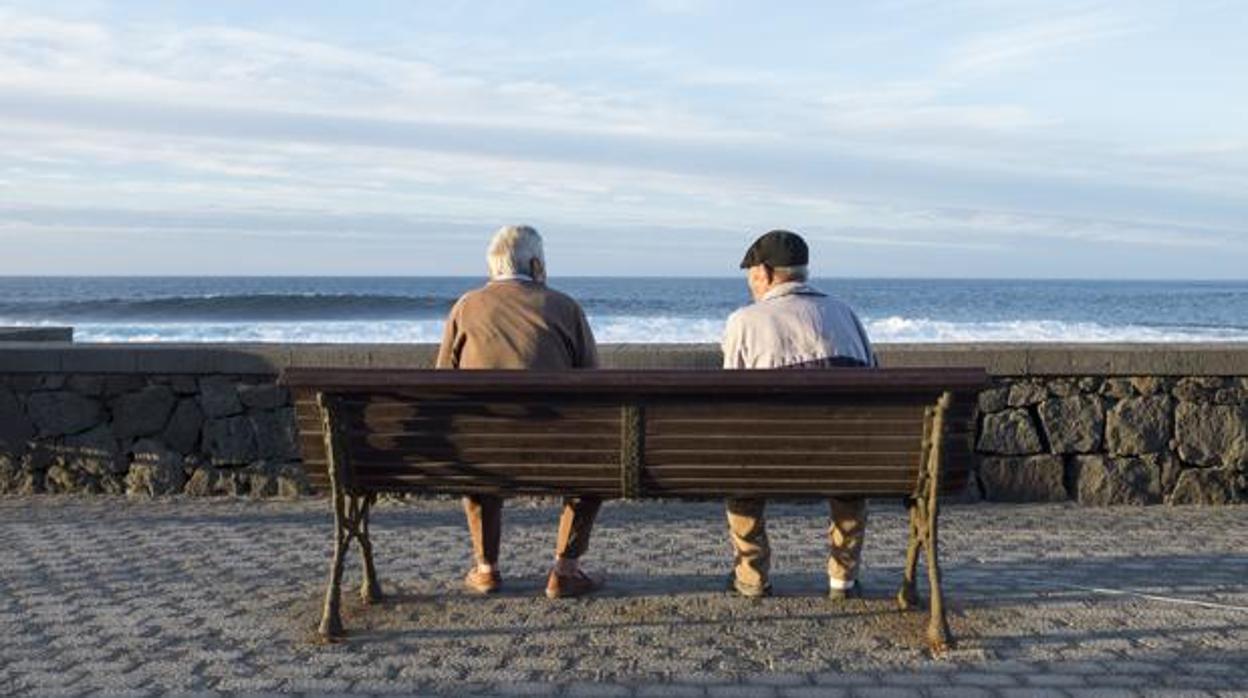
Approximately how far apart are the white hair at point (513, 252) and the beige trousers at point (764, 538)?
1.16 meters

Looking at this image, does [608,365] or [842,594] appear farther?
[608,365]

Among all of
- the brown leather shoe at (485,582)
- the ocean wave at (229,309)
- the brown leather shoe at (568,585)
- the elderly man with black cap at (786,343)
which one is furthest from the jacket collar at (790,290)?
the ocean wave at (229,309)

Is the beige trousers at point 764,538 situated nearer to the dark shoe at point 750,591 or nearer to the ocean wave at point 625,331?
the dark shoe at point 750,591

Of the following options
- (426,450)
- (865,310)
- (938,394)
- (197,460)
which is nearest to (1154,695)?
(938,394)

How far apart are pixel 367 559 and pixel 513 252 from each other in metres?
1.23

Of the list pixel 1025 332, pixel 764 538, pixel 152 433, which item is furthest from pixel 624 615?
pixel 1025 332

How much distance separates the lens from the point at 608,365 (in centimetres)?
829

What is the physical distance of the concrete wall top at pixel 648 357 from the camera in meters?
8.23

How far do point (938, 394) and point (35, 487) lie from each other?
5.63m

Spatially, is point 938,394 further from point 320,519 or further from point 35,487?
point 35,487

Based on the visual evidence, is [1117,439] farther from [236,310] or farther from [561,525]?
[236,310]

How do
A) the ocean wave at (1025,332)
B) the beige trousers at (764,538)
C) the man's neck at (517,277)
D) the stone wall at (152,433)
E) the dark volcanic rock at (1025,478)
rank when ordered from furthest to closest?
the ocean wave at (1025,332) < the stone wall at (152,433) < the dark volcanic rock at (1025,478) < the man's neck at (517,277) < the beige trousers at (764,538)

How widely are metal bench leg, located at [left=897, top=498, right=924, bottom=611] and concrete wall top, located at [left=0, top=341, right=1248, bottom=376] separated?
2.82 metres

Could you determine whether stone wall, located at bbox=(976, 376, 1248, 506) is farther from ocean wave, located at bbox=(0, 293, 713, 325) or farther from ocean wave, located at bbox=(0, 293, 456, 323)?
ocean wave, located at bbox=(0, 293, 456, 323)
